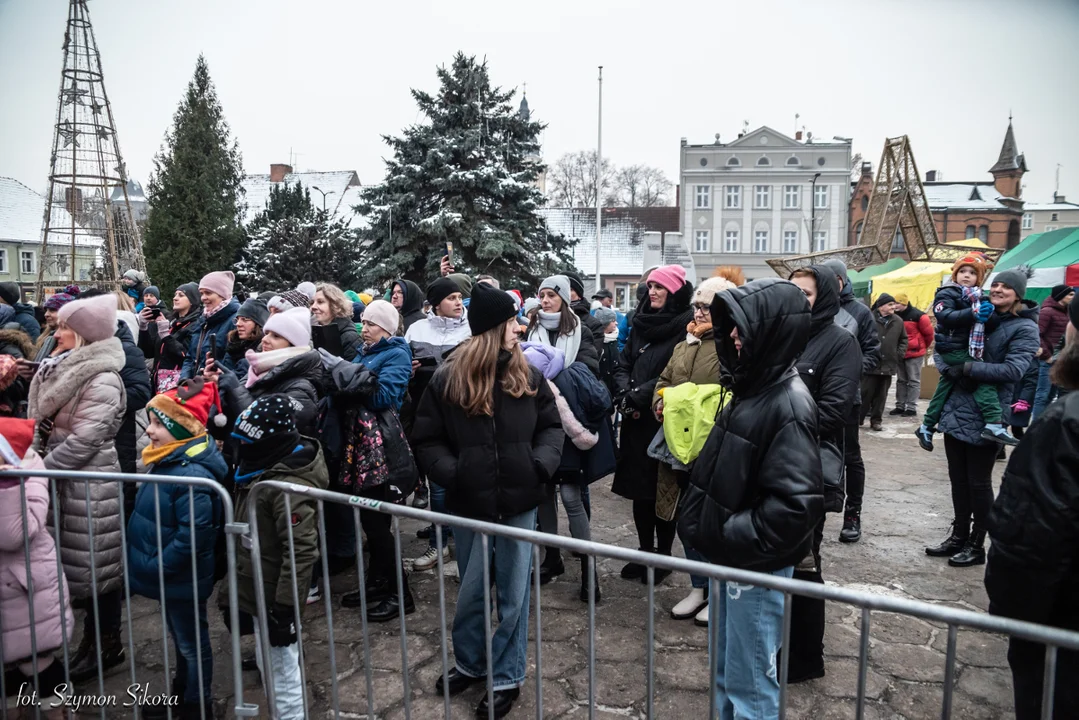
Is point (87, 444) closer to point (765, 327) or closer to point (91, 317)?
point (91, 317)

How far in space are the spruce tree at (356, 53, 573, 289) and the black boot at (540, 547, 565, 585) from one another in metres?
14.5

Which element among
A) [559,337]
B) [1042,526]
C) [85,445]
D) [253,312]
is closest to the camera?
[1042,526]

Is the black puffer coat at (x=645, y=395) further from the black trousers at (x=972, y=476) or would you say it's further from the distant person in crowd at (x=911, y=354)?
the distant person in crowd at (x=911, y=354)

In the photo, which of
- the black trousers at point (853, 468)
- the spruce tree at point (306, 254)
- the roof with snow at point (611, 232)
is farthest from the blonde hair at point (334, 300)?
the roof with snow at point (611, 232)

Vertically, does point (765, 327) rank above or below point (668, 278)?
below

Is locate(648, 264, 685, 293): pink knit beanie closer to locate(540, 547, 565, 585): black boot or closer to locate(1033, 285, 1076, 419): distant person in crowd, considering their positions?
locate(540, 547, 565, 585): black boot

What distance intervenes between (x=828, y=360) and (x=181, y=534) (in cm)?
341

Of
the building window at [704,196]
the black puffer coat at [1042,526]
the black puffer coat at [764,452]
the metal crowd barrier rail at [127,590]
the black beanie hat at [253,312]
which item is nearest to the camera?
the black puffer coat at [1042,526]

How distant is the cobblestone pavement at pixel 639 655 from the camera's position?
334 centimetres

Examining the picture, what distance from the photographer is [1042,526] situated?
194cm

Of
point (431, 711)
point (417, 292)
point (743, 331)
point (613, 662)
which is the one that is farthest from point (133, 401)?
point (743, 331)

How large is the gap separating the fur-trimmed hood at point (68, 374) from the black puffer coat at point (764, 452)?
3304mm

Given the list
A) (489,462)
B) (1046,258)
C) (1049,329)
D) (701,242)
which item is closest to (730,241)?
(701,242)

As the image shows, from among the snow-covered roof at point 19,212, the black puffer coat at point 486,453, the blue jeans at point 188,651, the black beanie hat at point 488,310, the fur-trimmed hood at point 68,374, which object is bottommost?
the blue jeans at point 188,651
